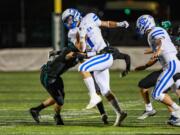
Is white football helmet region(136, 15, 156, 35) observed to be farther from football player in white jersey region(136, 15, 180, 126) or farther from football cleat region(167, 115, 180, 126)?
football cleat region(167, 115, 180, 126)

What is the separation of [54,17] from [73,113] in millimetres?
13972

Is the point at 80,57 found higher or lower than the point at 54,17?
higher

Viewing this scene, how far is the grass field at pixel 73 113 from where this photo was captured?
38.2 ft

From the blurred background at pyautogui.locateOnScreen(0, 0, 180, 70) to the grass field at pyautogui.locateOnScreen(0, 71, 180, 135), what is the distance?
6720mm

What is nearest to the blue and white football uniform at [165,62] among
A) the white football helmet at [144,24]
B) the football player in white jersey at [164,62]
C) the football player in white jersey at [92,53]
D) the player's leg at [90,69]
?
the football player in white jersey at [164,62]

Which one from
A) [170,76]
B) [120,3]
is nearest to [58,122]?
[170,76]

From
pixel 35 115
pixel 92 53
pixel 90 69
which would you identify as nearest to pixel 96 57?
pixel 92 53

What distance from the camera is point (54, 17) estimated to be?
28.3 metres

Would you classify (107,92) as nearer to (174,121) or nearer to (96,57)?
(96,57)

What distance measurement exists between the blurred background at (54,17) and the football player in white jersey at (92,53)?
1556cm

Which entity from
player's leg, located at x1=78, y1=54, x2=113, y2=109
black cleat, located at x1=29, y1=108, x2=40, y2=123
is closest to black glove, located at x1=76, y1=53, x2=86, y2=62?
player's leg, located at x1=78, y1=54, x2=113, y2=109

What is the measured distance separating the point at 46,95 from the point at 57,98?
6.05m

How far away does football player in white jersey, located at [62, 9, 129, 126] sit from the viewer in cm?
1212

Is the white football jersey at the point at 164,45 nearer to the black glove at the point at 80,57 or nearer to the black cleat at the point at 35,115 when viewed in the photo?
the black glove at the point at 80,57
